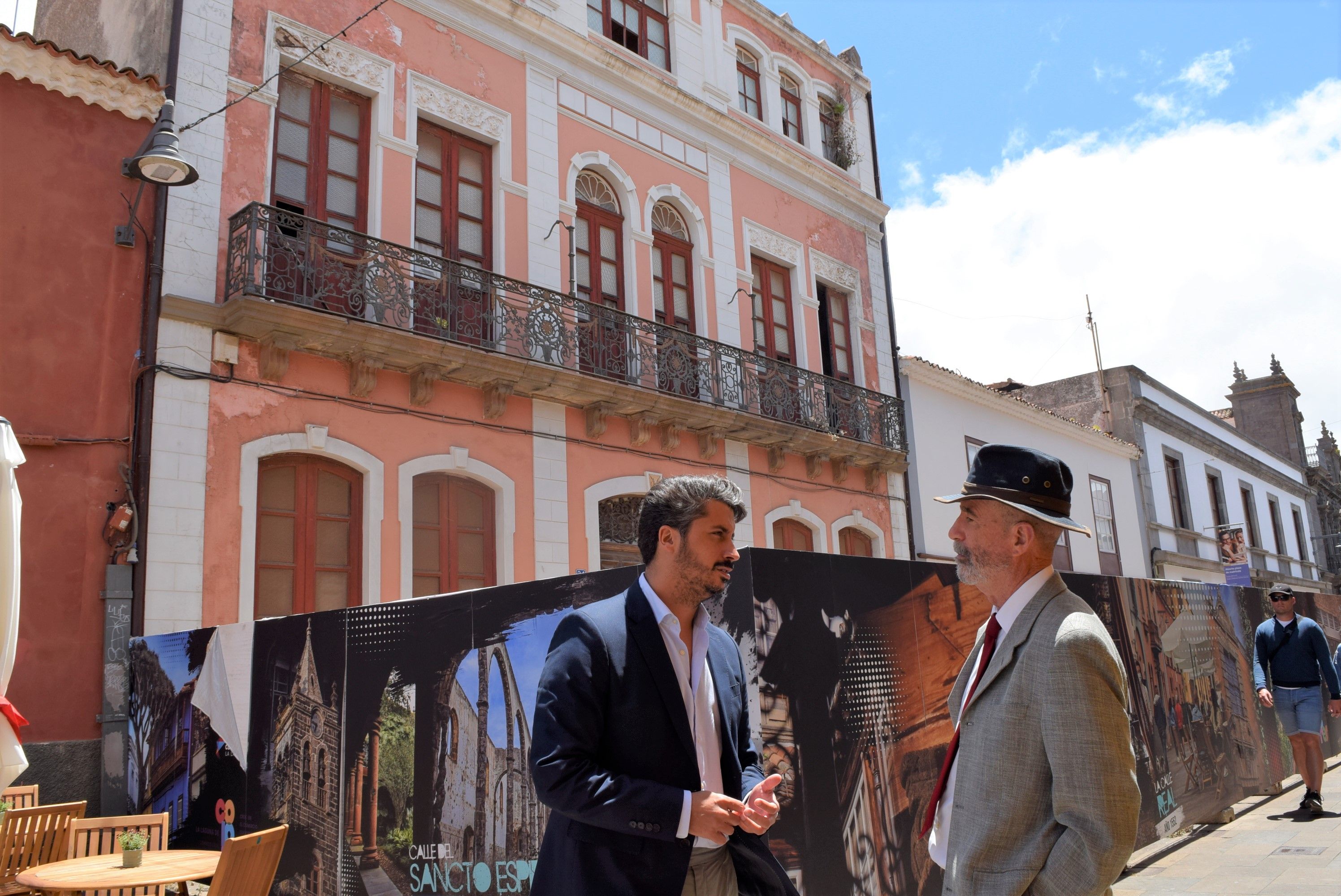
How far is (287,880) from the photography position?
20.9 ft

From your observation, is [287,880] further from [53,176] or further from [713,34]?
[713,34]

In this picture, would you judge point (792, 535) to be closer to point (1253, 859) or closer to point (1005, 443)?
point (1005, 443)

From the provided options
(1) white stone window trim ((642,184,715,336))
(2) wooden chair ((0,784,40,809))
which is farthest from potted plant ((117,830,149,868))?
(1) white stone window trim ((642,184,715,336))

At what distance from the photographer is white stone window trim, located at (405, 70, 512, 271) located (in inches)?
480

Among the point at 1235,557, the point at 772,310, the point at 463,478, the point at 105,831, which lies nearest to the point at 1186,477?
the point at 1235,557

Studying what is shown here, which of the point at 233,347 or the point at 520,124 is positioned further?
the point at 520,124

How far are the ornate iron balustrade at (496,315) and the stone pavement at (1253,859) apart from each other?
7.98m

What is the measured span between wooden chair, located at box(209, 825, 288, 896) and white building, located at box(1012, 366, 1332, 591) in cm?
2586

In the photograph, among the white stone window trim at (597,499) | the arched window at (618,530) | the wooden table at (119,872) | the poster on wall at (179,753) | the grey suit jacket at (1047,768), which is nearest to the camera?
the grey suit jacket at (1047,768)

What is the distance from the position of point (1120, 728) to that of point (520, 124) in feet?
41.0

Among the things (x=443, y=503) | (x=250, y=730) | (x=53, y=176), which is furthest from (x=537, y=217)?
(x=250, y=730)

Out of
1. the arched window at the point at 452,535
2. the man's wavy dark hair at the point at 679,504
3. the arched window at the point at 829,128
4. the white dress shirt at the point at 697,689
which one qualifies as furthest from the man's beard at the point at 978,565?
the arched window at the point at 829,128

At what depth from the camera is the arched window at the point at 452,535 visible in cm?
1142

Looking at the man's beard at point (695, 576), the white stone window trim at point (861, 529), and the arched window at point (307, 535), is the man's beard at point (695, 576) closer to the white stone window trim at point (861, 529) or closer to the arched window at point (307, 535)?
the arched window at point (307, 535)
